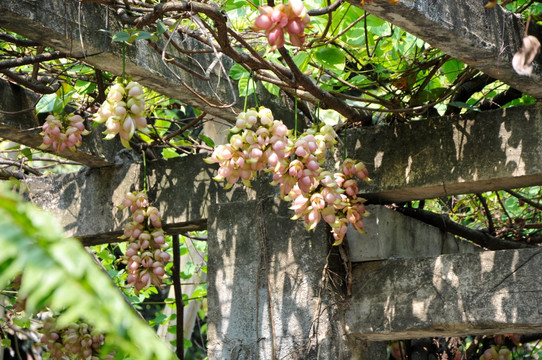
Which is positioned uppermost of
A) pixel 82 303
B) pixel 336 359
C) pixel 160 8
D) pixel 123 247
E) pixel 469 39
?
pixel 160 8

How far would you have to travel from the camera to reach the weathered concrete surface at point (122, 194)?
2.71 meters

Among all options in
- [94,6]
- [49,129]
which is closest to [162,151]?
[49,129]

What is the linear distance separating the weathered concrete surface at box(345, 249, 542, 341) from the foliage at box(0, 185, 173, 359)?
1.92m

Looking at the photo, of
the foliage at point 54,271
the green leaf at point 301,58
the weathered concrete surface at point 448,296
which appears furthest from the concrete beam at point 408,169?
the foliage at point 54,271

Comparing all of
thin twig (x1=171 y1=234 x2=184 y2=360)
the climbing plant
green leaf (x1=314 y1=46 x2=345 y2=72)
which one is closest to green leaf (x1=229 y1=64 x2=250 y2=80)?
the climbing plant

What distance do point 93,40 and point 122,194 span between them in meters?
0.99

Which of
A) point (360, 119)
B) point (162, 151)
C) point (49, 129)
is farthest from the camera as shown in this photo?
point (162, 151)

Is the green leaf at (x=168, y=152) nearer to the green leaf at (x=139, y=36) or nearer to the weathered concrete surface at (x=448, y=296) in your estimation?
the weathered concrete surface at (x=448, y=296)

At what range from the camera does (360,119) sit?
8.32 feet

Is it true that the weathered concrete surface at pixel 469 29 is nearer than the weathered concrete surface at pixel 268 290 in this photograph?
Yes

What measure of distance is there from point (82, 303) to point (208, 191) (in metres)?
2.33

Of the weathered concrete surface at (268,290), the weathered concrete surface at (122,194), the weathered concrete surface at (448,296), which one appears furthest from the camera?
the weathered concrete surface at (122,194)

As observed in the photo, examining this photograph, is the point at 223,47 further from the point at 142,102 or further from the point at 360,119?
the point at 360,119

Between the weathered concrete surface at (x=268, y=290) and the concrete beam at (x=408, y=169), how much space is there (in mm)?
150
